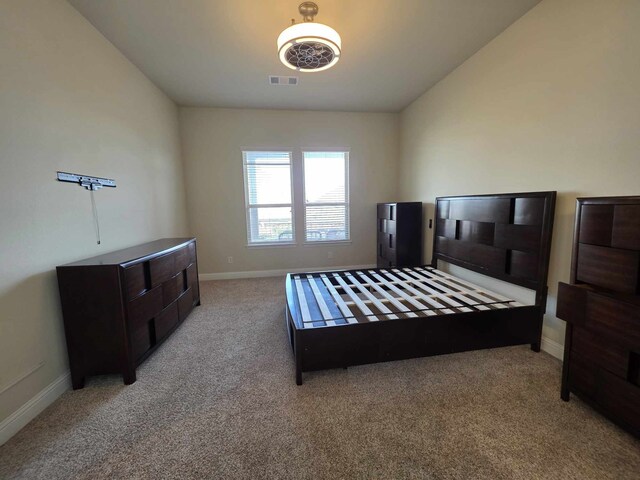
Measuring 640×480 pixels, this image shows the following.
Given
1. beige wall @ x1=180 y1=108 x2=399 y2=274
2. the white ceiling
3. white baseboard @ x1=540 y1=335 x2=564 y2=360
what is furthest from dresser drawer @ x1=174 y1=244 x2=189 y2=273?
white baseboard @ x1=540 y1=335 x2=564 y2=360

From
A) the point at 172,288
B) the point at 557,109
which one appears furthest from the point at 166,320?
the point at 557,109

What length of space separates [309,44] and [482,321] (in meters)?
2.46

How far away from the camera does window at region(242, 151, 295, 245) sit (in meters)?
4.32

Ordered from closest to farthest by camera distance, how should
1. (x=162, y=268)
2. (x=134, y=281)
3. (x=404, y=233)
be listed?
(x=134, y=281), (x=162, y=268), (x=404, y=233)

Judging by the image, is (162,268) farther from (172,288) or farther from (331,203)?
(331,203)

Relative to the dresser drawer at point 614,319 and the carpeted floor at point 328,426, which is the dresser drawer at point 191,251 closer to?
the carpeted floor at point 328,426

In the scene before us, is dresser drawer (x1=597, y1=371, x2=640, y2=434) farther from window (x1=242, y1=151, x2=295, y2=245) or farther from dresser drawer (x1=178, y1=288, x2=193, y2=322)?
window (x1=242, y1=151, x2=295, y2=245)

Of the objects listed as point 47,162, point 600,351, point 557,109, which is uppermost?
point 557,109

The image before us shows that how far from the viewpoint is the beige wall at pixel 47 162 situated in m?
1.50

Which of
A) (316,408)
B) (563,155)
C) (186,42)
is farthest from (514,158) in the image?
(186,42)

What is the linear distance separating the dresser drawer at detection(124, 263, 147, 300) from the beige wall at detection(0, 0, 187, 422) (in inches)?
18.1

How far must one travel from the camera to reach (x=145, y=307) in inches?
79.8

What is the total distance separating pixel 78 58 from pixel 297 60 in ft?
5.70

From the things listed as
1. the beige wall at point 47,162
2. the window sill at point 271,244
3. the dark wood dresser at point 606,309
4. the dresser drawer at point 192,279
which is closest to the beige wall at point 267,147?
the window sill at point 271,244
